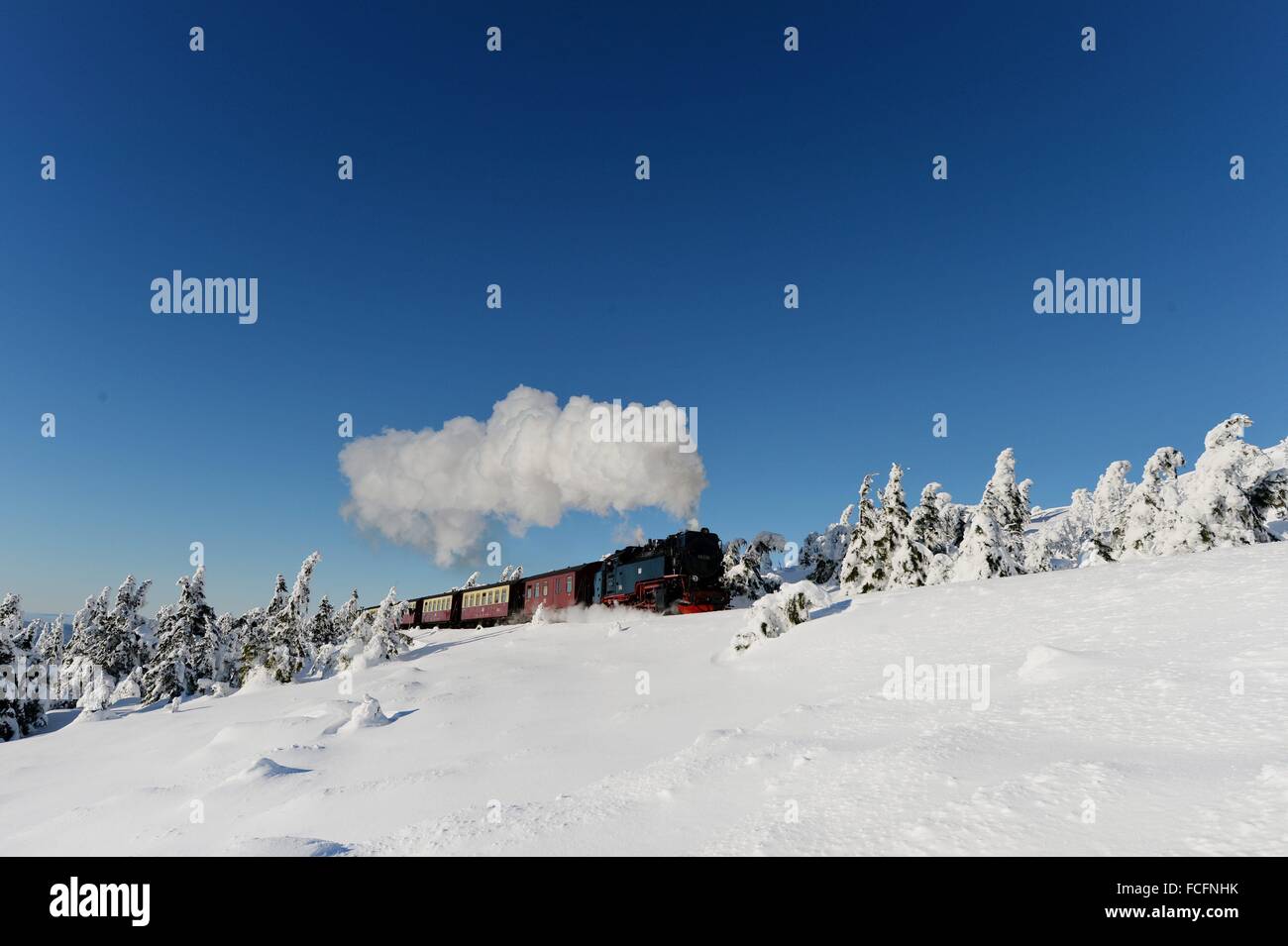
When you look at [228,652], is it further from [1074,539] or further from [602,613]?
[1074,539]

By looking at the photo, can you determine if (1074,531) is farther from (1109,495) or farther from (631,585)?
(631,585)

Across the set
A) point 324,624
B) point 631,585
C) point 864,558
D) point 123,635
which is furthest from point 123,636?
point 864,558

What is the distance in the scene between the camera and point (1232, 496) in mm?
19047

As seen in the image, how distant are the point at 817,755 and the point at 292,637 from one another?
32202 millimetres

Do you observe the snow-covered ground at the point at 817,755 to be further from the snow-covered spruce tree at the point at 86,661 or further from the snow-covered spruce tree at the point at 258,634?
the snow-covered spruce tree at the point at 86,661

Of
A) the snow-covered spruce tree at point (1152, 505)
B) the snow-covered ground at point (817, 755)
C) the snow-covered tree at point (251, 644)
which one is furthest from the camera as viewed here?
the snow-covered tree at point (251, 644)

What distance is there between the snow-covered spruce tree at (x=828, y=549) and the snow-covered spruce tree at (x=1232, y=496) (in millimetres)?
27562

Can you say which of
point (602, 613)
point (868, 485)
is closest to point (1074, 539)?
point (868, 485)

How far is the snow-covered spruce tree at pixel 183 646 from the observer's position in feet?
113

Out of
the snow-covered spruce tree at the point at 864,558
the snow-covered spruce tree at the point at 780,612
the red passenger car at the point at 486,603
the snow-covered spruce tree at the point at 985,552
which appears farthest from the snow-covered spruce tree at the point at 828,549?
the snow-covered spruce tree at the point at 780,612

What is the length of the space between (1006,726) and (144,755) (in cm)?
1694

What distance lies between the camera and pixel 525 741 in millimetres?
10102

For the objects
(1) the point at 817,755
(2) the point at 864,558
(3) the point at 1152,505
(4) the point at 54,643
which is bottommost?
(4) the point at 54,643

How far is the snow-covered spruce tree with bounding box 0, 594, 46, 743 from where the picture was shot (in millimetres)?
30391
